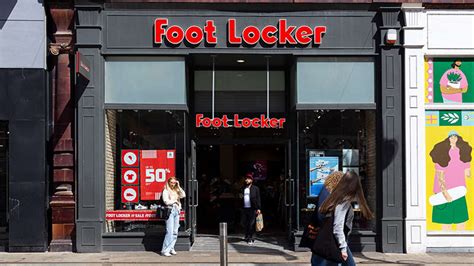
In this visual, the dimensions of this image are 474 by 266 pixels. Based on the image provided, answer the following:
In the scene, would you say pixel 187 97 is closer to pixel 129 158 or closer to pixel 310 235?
pixel 129 158

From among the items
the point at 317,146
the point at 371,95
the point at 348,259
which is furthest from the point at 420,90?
the point at 348,259

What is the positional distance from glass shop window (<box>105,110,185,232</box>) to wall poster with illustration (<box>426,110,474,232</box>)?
5.04 metres

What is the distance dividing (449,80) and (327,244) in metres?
7.52

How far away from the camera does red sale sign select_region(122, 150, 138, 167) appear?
1334cm

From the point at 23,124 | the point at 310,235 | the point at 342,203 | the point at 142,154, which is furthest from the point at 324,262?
the point at 23,124

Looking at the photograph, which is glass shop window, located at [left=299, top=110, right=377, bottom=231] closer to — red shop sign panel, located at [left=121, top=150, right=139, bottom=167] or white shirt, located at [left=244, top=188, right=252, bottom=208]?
white shirt, located at [left=244, top=188, right=252, bottom=208]

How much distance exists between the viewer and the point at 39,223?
12781 millimetres

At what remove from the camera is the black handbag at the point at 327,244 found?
6.80 meters

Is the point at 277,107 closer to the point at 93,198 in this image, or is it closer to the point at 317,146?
the point at 317,146

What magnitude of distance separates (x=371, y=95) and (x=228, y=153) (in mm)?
7586

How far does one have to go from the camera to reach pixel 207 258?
12234mm

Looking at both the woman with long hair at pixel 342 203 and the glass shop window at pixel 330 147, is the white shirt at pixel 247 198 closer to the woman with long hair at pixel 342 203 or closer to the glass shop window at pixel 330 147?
the glass shop window at pixel 330 147

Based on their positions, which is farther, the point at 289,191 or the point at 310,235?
the point at 289,191

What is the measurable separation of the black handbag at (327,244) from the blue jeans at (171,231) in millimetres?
6069
